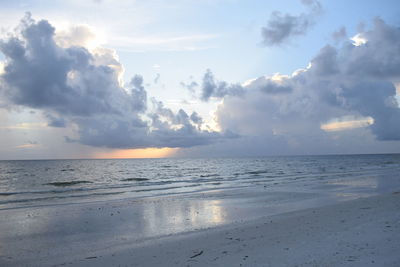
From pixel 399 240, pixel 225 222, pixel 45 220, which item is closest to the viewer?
Result: pixel 399 240

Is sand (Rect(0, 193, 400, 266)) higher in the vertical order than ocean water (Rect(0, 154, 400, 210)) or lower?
higher

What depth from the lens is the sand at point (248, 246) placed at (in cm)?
876

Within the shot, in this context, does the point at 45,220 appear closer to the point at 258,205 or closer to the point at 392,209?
the point at 258,205

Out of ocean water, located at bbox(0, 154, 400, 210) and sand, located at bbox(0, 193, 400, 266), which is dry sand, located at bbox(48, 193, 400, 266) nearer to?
sand, located at bbox(0, 193, 400, 266)

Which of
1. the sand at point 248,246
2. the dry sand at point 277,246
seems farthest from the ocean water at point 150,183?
the dry sand at point 277,246

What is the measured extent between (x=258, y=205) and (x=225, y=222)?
6.40 metres

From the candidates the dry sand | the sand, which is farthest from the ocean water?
the dry sand

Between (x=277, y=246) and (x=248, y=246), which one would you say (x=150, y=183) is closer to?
(x=248, y=246)

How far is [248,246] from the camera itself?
1027 cm

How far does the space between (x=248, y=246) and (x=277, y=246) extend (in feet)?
2.99

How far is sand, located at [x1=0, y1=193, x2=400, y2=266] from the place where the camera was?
28.7 ft

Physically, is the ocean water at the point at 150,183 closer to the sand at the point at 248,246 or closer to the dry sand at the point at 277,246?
the sand at the point at 248,246

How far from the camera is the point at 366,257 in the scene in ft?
27.9

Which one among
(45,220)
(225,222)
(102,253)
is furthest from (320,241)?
(45,220)
